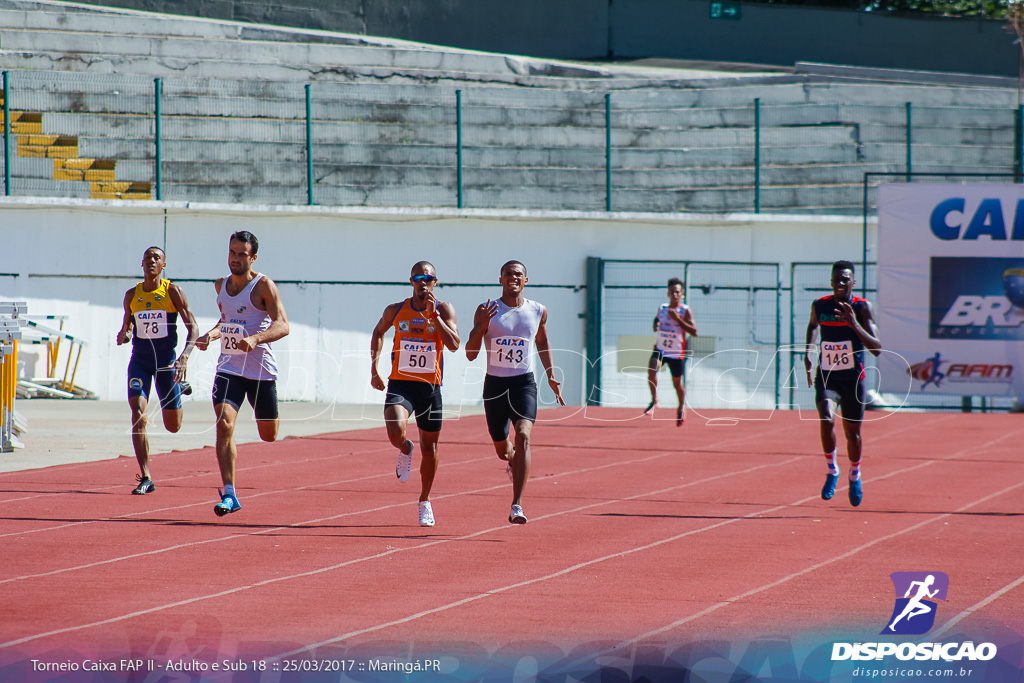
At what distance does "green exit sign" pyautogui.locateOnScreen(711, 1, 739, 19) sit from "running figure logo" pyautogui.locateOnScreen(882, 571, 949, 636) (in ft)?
98.9

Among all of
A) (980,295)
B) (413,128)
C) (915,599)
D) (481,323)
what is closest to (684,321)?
(980,295)

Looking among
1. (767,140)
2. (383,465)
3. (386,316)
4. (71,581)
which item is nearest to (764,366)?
(767,140)

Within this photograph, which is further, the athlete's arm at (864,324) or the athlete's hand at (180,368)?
the athlete's arm at (864,324)

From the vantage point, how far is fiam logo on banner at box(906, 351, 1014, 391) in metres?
15.7

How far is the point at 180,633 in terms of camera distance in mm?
6062

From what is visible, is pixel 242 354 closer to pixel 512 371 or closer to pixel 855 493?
pixel 512 371

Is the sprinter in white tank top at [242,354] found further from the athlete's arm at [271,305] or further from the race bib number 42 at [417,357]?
the race bib number 42 at [417,357]

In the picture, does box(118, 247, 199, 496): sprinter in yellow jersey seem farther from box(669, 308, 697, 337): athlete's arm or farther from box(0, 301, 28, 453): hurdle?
box(669, 308, 697, 337): athlete's arm

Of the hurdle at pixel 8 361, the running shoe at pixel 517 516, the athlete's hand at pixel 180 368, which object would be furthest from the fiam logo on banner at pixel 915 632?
the hurdle at pixel 8 361

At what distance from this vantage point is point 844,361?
35.7 feet

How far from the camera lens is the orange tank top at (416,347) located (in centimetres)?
939

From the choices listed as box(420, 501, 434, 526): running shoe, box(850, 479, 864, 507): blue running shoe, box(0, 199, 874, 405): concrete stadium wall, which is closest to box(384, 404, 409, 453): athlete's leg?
box(420, 501, 434, 526): running shoe

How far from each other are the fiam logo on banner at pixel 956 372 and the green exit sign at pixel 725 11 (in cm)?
2226

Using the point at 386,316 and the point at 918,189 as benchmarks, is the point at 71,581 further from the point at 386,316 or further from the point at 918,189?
the point at 918,189
